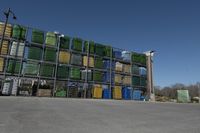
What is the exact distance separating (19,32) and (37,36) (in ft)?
8.93

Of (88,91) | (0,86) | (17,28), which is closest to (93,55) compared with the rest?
(88,91)

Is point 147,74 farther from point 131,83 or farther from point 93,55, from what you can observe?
point 93,55

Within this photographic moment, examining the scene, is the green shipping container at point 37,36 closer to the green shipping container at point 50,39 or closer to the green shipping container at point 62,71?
the green shipping container at point 50,39

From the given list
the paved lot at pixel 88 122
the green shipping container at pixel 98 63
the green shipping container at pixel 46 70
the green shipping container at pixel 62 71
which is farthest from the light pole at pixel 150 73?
the paved lot at pixel 88 122

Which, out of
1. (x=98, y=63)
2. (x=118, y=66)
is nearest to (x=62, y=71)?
(x=98, y=63)

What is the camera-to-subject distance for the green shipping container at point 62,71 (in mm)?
33422

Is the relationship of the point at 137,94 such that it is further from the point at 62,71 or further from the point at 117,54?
the point at 62,71

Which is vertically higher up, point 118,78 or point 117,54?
point 117,54

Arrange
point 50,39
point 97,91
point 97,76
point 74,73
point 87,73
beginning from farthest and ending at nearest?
point 97,76 → point 87,73 → point 97,91 → point 74,73 → point 50,39

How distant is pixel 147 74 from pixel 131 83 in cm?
533

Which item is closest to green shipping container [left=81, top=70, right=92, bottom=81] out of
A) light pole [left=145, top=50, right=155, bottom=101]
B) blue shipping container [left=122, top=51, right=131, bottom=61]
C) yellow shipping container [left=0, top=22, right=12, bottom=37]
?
blue shipping container [left=122, top=51, right=131, bottom=61]

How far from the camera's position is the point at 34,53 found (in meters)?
31.9

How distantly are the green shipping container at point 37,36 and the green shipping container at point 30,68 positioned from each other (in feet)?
12.4

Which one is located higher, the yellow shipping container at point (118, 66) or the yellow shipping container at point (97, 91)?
the yellow shipping container at point (118, 66)
